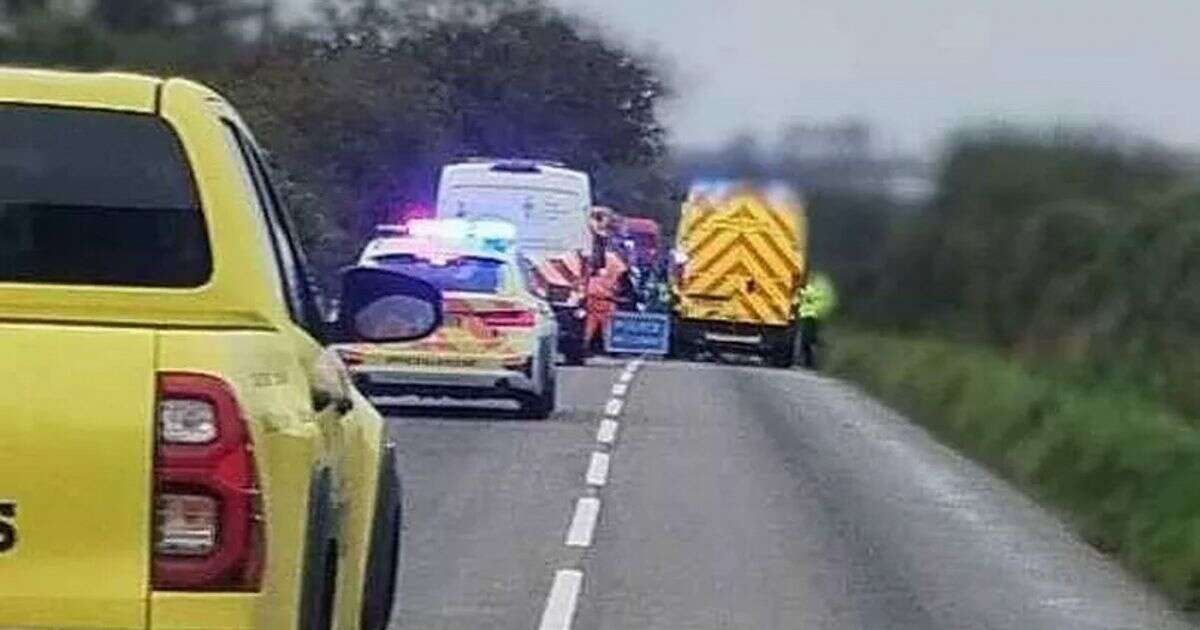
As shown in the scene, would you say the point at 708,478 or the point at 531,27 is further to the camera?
the point at 531,27

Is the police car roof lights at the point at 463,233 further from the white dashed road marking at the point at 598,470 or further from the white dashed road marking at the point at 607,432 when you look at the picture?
the white dashed road marking at the point at 598,470

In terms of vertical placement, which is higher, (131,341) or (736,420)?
(131,341)

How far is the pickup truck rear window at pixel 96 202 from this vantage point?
684cm

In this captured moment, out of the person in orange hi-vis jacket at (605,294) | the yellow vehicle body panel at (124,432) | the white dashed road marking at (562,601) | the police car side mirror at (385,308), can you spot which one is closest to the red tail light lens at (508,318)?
the white dashed road marking at (562,601)

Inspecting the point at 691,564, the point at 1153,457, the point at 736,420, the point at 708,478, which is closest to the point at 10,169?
the point at 691,564

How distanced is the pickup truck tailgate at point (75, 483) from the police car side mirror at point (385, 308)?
2.23 metres

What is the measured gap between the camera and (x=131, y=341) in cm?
635

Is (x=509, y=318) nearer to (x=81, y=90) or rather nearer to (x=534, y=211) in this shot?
(x=534, y=211)

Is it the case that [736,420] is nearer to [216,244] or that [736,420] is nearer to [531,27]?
[531,27]

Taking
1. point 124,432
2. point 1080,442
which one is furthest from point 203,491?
point 1080,442

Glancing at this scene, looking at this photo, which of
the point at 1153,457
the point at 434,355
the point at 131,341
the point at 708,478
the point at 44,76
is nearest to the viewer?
the point at 131,341

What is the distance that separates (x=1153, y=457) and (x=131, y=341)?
1376 centimetres

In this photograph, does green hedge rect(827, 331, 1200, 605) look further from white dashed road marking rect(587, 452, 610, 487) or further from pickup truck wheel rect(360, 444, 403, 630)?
pickup truck wheel rect(360, 444, 403, 630)

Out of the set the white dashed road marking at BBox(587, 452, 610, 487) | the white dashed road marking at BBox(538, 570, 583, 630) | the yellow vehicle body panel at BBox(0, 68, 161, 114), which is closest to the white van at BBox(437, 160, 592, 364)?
the white dashed road marking at BBox(587, 452, 610, 487)
